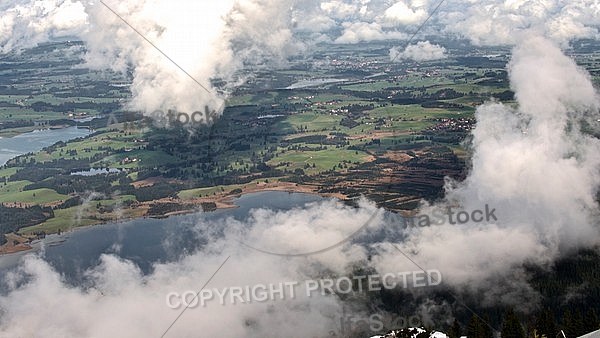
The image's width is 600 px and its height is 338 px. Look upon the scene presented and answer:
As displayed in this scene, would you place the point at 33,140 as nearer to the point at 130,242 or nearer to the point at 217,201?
the point at 217,201

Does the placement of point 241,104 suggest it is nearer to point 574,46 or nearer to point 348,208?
point 348,208

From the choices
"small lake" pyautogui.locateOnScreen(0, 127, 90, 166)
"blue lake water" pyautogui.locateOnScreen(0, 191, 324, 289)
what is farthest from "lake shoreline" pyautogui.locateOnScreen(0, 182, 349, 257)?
"small lake" pyautogui.locateOnScreen(0, 127, 90, 166)

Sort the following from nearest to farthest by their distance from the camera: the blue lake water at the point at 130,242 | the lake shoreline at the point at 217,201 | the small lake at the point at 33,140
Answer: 1. the blue lake water at the point at 130,242
2. the lake shoreline at the point at 217,201
3. the small lake at the point at 33,140

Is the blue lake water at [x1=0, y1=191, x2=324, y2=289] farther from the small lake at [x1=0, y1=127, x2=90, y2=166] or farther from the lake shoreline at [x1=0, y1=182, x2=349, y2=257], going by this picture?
the small lake at [x1=0, y1=127, x2=90, y2=166]

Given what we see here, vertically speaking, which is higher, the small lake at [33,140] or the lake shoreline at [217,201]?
the small lake at [33,140]

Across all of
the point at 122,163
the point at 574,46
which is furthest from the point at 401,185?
the point at 574,46

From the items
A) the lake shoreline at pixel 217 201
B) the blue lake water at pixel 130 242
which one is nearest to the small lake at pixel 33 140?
the lake shoreline at pixel 217 201

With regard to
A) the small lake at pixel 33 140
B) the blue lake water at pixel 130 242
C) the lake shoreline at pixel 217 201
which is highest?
the small lake at pixel 33 140

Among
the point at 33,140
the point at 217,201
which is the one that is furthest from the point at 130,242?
the point at 33,140

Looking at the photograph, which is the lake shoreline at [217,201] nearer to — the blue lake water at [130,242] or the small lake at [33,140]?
the blue lake water at [130,242]
